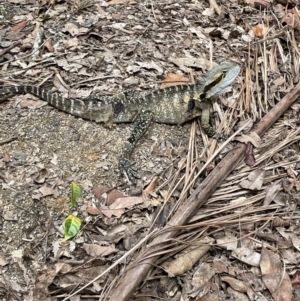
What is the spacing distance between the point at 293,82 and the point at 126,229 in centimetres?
308

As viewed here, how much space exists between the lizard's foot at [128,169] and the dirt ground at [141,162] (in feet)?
0.20

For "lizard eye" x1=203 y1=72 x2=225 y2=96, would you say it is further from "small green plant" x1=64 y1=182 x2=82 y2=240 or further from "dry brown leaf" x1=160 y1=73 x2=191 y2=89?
"small green plant" x1=64 y1=182 x2=82 y2=240

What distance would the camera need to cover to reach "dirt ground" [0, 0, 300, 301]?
4.34 m

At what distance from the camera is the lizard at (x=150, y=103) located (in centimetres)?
546

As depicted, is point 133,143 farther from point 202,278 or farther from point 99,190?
point 202,278

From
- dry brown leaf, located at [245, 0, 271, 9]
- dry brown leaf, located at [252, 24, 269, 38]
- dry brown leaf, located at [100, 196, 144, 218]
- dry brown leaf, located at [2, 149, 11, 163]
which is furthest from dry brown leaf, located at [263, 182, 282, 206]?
dry brown leaf, located at [245, 0, 271, 9]

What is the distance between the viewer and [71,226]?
450 cm

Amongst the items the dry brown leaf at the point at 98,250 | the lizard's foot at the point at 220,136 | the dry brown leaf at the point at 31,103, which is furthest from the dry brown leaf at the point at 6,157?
the lizard's foot at the point at 220,136

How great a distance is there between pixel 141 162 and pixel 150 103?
0.84 meters

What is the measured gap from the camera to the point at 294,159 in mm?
5246

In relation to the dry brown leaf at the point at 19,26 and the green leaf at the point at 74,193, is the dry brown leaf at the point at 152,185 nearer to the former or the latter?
the green leaf at the point at 74,193

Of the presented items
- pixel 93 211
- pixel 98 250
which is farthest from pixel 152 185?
pixel 98 250

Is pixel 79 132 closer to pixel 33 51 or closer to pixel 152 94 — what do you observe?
pixel 152 94

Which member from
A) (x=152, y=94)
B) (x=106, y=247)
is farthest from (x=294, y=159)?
(x=106, y=247)
